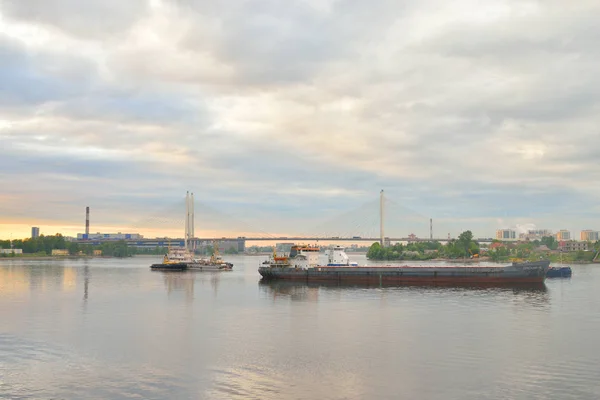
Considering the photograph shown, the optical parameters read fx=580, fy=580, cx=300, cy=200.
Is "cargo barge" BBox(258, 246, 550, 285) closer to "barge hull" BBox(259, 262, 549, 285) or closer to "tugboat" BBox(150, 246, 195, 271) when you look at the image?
"barge hull" BBox(259, 262, 549, 285)

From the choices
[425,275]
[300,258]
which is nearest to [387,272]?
[425,275]

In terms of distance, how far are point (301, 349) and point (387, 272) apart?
53.0 meters

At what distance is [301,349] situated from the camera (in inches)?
1312

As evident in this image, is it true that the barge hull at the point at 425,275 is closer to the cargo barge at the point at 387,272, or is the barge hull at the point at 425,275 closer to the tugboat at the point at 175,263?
the cargo barge at the point at 387,272

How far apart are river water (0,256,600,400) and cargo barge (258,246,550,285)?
1951 cm

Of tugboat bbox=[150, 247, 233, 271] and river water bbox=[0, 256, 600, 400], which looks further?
tugboat bbox=[150, 247, 233, 271]

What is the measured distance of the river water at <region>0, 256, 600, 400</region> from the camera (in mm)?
25250

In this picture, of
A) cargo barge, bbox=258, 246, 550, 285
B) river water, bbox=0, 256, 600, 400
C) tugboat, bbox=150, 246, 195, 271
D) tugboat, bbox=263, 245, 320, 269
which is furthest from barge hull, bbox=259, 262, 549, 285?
tugboat, bbox=150, 246, 195, 271

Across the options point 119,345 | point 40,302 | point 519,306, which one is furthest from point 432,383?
point 40,302

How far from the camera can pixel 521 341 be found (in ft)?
118

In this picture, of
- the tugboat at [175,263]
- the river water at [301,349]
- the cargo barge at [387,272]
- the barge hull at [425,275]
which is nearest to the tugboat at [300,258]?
the cargo barge at [387,272]

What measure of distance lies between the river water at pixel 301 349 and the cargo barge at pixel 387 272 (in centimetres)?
1951

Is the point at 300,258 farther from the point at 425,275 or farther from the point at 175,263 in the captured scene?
the point at 175,263

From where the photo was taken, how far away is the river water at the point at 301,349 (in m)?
25.2
